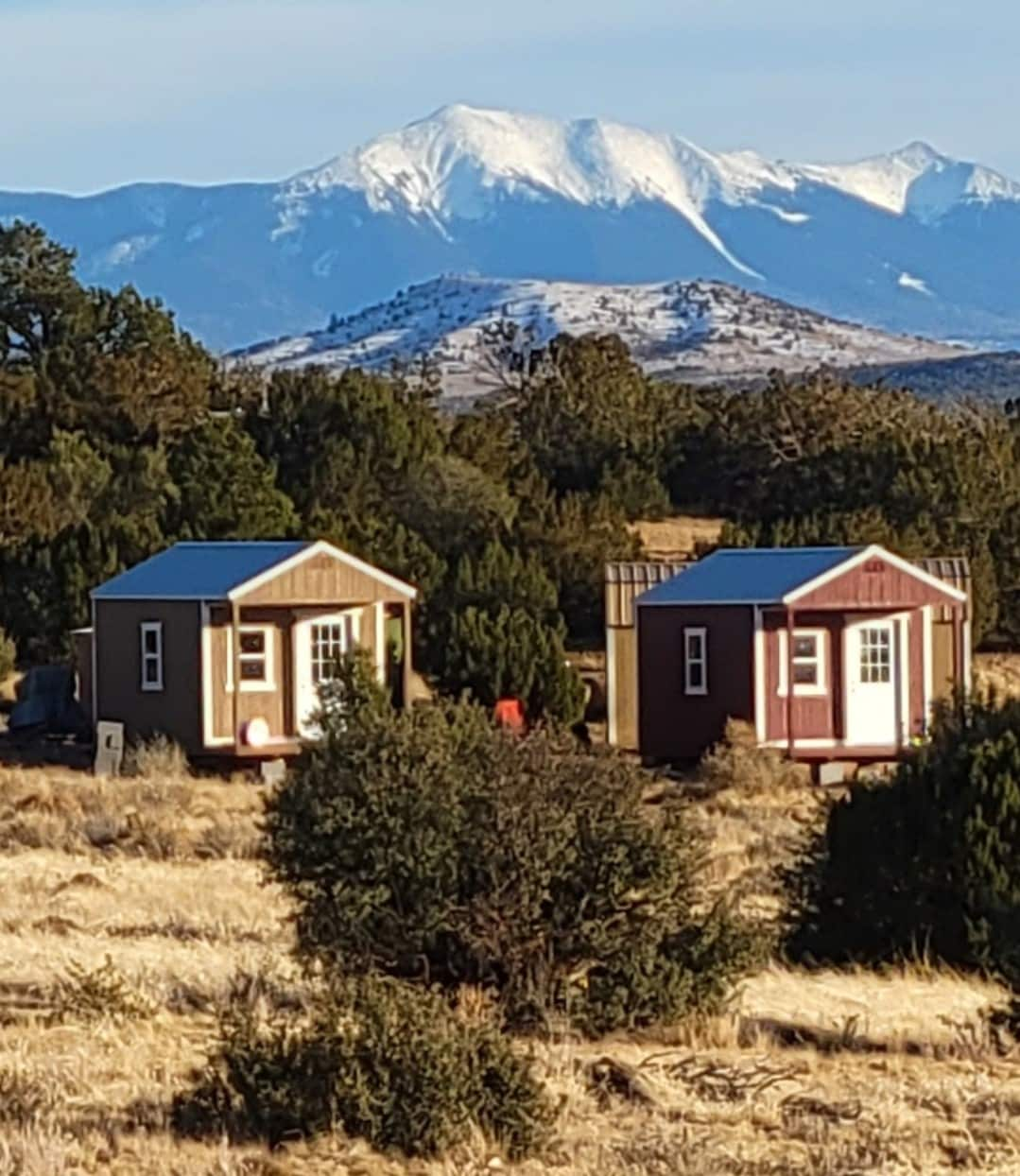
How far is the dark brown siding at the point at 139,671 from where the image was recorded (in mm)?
36125

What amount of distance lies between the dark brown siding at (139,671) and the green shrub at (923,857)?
2106cm

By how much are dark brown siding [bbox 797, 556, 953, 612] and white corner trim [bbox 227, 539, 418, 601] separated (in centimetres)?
543

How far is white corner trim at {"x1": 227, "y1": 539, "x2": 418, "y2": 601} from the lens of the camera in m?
35.5

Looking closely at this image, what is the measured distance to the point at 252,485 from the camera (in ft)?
149

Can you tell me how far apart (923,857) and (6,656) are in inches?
1059

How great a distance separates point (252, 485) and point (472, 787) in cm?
3317

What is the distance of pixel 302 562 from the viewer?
118 ft

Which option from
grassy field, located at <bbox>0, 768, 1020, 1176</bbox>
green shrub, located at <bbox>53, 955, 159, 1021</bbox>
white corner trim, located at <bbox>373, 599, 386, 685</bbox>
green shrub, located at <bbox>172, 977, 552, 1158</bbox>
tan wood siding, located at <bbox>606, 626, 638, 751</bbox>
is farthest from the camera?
tan wood siding, located at <bbox>606, 626, 638, 751</bbox>

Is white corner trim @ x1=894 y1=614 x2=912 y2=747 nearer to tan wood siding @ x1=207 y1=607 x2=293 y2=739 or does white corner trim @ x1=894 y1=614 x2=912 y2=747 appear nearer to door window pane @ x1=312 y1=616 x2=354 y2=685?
door window pane @ x1=312 y1=616 x2=354 y2=685

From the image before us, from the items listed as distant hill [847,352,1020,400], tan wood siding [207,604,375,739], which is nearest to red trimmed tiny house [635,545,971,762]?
tan wood siding [207,604,375,739]

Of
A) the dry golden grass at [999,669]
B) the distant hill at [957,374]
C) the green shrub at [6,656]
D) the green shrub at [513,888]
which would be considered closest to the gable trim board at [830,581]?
the dry golden grass at [999,669]

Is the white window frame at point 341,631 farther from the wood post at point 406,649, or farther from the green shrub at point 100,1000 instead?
the green shrub at point 100,1000

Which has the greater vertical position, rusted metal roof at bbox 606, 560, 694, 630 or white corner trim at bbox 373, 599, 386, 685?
rusted metal roof at bbox 606, 560, 694, 630

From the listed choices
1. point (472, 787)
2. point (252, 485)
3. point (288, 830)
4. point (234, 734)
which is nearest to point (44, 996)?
point (288, 830)
